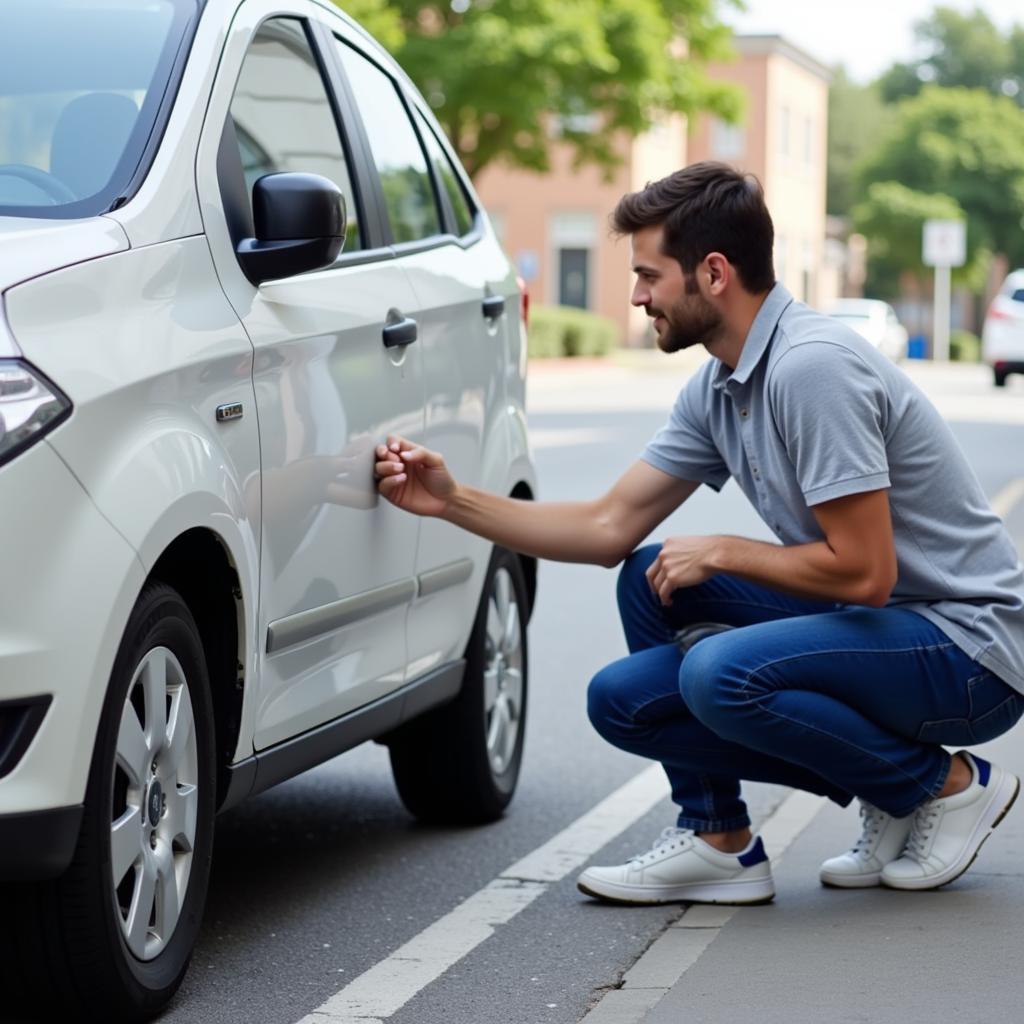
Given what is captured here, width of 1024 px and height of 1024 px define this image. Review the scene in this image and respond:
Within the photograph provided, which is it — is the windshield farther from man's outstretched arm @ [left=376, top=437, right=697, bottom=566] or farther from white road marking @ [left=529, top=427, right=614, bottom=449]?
white road marking @ [left=529, top=427, right=614, bottom=449]

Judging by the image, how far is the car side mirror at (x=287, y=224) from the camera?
3.77 metres

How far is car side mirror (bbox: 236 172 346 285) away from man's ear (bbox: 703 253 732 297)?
32.5 inches

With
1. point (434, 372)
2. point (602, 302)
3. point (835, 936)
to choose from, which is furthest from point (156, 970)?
point (602, 302)

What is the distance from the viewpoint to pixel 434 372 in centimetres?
475

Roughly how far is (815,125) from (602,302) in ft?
63.0

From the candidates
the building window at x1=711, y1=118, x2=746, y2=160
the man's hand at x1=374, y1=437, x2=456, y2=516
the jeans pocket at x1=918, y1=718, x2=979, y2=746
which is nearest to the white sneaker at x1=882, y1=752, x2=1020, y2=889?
the jeans pocket at x1=918, y1=718, x2=979, y2=746

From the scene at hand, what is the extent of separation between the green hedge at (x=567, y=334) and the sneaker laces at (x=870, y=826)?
34.5 m

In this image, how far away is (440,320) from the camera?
15.9 feet

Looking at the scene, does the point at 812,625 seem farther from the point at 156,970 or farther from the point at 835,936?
the point at 156,970

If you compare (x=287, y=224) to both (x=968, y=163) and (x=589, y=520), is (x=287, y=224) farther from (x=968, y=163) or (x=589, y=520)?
(x=968, y=163)

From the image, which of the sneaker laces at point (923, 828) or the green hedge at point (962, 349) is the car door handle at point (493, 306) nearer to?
the sneaker laces at point (923, 828)

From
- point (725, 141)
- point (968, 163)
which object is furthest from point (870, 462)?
point (968, 163)

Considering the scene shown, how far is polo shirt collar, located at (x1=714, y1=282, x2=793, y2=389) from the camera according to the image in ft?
13.9

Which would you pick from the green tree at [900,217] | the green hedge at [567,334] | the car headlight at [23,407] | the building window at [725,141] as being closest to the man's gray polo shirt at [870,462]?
the car headlight at [23,407]
